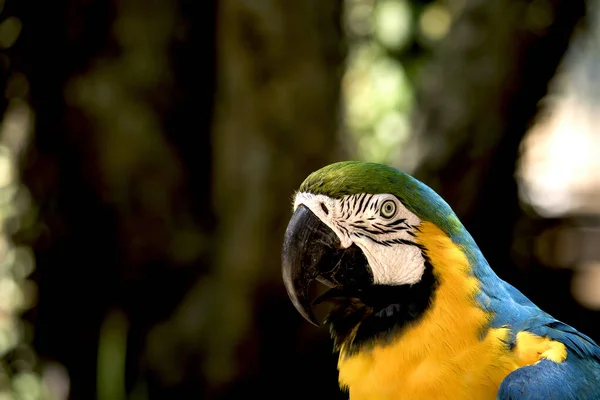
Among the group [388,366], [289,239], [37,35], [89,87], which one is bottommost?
[388,366]

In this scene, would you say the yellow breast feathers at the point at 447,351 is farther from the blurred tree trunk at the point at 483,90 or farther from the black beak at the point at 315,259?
the blurred tree trunk at the point at 483,90

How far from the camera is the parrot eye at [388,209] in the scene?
1.08 meters

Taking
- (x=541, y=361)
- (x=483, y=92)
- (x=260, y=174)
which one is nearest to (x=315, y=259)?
(x=541, y=361)

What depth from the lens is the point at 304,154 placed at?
2.57 meters

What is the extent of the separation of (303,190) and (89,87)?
5.94ft

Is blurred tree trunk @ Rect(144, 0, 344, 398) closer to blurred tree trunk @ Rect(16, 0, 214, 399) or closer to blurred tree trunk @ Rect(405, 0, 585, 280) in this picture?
blurred tree trunk @ Rect(16, 0, 214, 399)

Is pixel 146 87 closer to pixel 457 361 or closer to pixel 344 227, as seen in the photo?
pixel 344 227

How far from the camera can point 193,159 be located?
9.20ft

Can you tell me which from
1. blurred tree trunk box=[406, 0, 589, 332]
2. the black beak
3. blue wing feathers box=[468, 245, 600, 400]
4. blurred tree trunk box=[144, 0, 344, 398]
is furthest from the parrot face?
blurred tree trunk box=[406, 0, 589, 332]

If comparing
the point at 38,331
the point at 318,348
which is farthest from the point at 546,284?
the point at 38,331

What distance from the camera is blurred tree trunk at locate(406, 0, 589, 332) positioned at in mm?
2564

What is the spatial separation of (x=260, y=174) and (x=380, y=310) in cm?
152

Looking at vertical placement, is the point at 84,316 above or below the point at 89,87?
below

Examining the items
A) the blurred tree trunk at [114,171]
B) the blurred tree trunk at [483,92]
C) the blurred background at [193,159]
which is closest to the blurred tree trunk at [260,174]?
the blurred background at [193,159]
